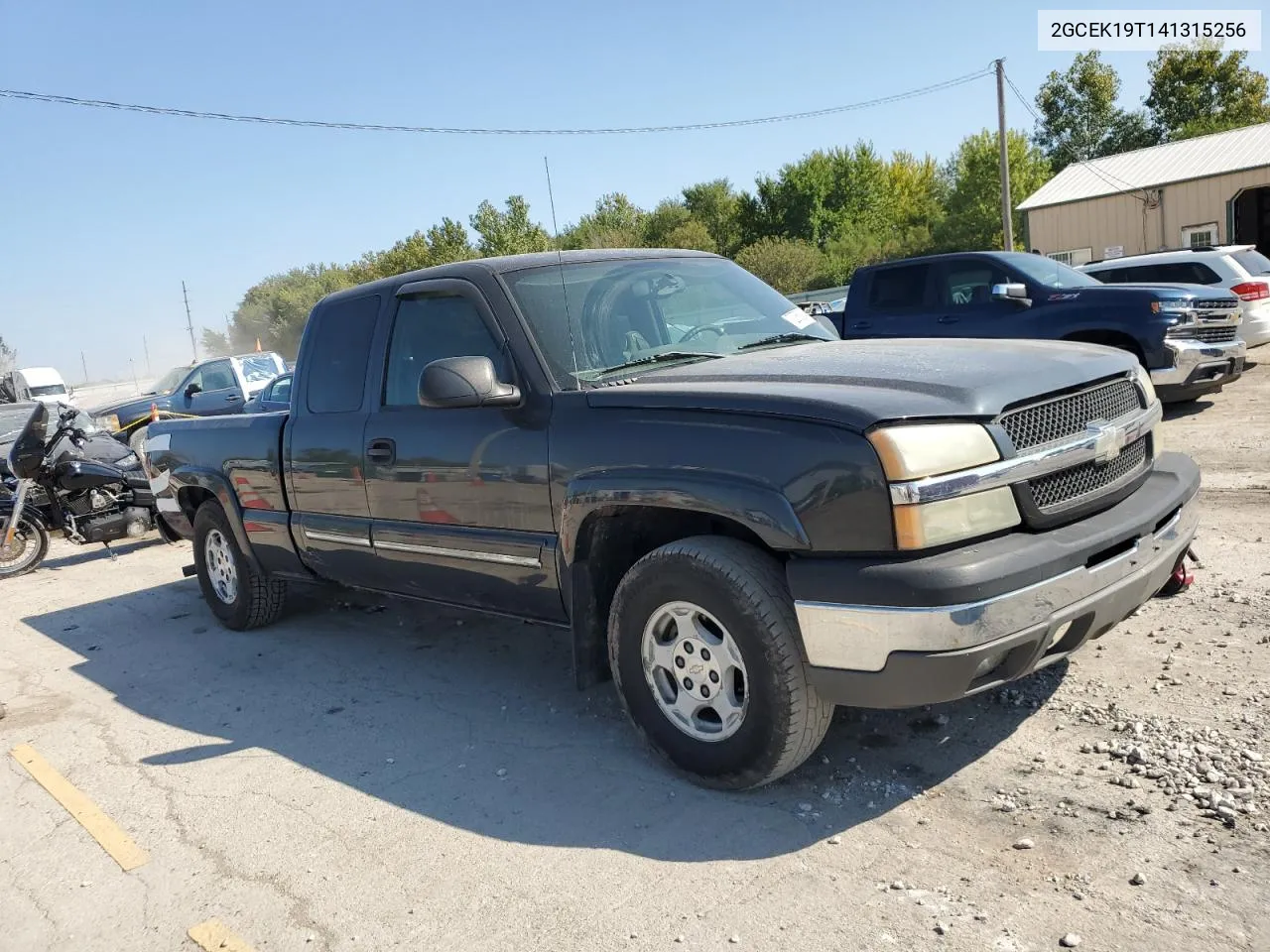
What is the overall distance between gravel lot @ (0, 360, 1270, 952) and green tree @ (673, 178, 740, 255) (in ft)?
174

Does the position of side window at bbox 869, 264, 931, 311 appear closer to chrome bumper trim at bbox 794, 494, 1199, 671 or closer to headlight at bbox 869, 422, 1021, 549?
chrome bumper trim at bbox 794, 494, 1199, 671

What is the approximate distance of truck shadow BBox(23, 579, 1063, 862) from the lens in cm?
329

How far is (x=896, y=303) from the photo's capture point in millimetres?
11047

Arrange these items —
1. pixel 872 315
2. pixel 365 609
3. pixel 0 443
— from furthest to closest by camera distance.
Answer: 1. pixel 0 443
2. pixel 872 315
3. pixel 365 609

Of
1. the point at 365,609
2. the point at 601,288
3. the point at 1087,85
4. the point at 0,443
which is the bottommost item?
the point at 365,609

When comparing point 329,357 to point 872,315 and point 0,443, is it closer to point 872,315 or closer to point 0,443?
point 872,315

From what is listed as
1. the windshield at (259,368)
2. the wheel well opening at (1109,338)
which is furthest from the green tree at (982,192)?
the wheel well opening at (1109,338)

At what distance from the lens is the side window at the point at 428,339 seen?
4184 millimetres

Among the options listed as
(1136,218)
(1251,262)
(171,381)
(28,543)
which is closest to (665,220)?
(1136,218)

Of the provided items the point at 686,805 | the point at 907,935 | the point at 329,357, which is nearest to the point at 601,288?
the point at 329,357

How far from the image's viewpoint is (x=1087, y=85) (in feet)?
177

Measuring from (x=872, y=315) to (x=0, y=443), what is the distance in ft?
35.0

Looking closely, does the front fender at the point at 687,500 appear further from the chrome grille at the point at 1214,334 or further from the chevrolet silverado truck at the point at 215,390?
the chevrolet silverado truck at the point at 215,390

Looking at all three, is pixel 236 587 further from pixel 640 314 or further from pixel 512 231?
pixel 512 231
